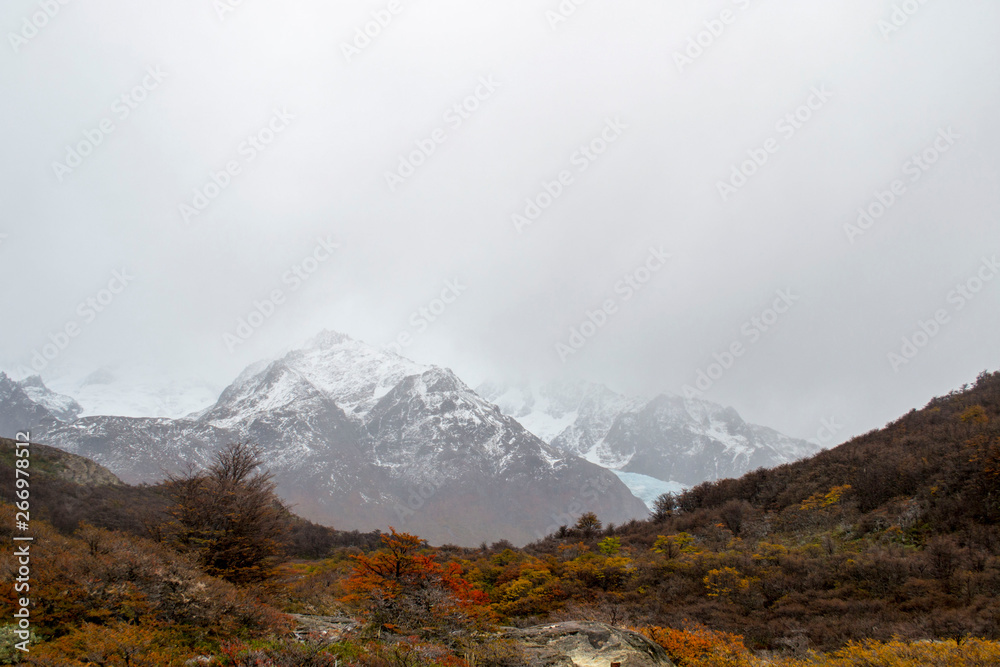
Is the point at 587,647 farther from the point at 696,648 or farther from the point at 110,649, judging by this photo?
the point at 110,649

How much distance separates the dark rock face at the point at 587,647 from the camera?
23.8 ft

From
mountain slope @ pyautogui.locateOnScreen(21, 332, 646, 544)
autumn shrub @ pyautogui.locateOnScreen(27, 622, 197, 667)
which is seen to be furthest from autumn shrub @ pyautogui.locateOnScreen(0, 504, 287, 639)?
mountain slope @ pyautogui.locateOnScreen(21, 332, 646, 544)

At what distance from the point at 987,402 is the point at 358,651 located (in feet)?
104

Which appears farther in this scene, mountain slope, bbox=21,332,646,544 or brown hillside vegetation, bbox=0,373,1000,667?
mountain slope, bbox=21,332,646,544

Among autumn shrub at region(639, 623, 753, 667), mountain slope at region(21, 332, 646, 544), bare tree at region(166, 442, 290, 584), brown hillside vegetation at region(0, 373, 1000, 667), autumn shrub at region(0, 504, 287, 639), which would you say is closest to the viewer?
autumn shrub at region(0, 504, 287, 639)

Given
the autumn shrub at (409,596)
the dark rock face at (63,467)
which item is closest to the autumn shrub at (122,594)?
the autumn shrub at (409,596)

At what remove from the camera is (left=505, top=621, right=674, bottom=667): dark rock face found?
7258 millimetres

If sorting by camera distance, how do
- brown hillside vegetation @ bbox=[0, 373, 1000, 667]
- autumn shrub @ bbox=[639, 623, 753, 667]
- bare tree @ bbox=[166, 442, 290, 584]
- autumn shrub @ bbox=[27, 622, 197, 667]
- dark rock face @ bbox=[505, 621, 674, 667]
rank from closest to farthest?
1. autumn shrub @ bbox=[27, 622, 197, 667]
2. brown hillside vegetation @ bbox=[0, 373, 1000, 667]
3. dark rock face @ bbox=[505, 621, 674, 667]
4. autumn shrub @ bbox=[639, 623, 753, 667]
5. bare tree @ bbox=[166, 442, 290, 584]

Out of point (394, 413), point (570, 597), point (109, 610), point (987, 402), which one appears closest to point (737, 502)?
point (987, 402)

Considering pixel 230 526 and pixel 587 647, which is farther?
pixel 230 526

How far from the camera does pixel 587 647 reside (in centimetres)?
776

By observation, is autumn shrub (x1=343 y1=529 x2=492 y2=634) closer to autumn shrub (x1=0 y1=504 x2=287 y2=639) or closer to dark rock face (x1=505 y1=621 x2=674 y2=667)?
dark rock face (x1=505 y1=621 x2=674 y2=667)

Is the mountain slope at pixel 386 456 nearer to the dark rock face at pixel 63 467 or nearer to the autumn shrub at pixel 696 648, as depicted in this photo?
the dark rock face at pixel 63 467

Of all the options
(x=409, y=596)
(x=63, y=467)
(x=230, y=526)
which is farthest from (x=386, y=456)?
(x=409, y=596)
